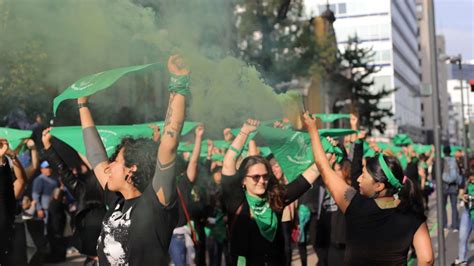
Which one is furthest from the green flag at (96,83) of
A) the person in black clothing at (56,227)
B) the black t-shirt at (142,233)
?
the person in black clothing at (56,227)

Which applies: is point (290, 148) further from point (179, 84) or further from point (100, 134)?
point (179, 84)

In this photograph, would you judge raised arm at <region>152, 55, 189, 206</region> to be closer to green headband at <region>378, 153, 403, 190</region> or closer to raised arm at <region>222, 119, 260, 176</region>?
green headband at <region>378, 153, 403, 190</region>

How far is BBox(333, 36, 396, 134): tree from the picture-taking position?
29188 millimetres

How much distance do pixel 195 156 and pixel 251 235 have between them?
4.80 ft

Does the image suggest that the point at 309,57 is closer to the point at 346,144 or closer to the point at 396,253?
the point at 346,144

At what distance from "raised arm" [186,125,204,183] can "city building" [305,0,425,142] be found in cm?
462

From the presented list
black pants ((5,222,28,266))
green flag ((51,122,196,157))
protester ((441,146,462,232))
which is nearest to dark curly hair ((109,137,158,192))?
green flag ((51,122,196,157))

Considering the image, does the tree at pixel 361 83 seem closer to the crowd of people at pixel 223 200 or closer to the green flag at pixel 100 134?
the crowd of people at pixel 223 200

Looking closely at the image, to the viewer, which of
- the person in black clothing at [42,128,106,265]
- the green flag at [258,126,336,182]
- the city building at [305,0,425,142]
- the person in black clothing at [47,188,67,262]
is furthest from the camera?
the city building at [305,0,425,142]

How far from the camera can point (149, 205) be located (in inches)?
131

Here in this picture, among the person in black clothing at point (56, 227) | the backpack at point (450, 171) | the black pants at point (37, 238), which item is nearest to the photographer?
the black pants at point (37, 238)

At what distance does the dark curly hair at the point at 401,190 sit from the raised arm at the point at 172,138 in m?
1.43

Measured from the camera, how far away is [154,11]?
511cm

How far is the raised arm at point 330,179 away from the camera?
13.9ft
